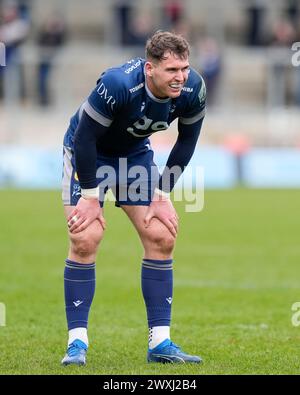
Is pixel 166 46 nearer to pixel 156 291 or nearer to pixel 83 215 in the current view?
pixel 83 215

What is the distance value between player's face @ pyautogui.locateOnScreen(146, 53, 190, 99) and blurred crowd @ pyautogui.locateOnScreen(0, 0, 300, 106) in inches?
650

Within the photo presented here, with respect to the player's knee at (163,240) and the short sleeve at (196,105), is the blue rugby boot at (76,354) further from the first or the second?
the short sleeve at (196,105)

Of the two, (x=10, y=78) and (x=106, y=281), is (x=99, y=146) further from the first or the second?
(x=10, y=78)

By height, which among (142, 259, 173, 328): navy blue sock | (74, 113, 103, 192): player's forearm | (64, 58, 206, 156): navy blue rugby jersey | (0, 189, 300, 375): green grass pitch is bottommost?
(0, 189, 300, 375): green grass pitch

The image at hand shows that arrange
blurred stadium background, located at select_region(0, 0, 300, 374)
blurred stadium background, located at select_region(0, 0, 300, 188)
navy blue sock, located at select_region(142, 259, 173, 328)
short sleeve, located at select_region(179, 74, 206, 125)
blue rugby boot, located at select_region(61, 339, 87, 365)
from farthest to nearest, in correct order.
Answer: blurred stadium background, located at select_region(0, 0, 300, 188) < blurred stadium background, located at select_region(0, 0, 300, 374) < navy blue sock, located at select_region(142, 259, 173, 328) < short sleeve, located at select_region(179, 74, 206, 125) < blue rugby boot, located at select_region(61, 339, 87, 365)

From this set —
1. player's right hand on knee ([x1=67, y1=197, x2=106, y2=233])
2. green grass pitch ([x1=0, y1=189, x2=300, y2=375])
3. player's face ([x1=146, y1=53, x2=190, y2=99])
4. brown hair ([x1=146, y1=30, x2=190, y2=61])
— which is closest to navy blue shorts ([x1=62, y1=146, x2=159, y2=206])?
player's right hand on knee ([x1=67, y1=197, x2=106, y2=233])

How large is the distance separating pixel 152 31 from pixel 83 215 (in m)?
20.2

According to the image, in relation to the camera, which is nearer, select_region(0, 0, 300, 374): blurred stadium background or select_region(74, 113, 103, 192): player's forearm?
select_region(74, 113, 103, 192): player's forearm

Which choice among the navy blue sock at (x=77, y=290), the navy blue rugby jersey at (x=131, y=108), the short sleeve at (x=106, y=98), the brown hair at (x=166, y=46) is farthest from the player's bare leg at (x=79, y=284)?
the brown hair at (x=166, y=46)

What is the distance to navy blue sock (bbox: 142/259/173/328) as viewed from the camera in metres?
6.96

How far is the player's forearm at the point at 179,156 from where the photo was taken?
277 inches

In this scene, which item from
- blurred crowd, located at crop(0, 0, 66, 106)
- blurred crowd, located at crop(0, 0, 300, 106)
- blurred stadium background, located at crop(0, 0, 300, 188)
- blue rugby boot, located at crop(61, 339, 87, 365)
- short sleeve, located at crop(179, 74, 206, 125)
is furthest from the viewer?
blurred crowd, located at crop(0, 0, 300, 106)

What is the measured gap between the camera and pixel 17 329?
7.95 meters

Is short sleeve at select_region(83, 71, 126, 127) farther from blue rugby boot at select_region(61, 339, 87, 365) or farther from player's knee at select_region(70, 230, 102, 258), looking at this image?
blue rugby boot at select_region(61, 339, 87, 365)
